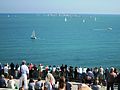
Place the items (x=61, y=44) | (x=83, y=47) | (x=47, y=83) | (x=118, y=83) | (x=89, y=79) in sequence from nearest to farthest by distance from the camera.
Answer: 1. (x=47, y=83)
2. (x=118, y=83)
3. (x=89, y=79)
4. (x=83, y=47)
5. (x=61, y=44)

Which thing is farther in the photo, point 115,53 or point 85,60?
point 115,53

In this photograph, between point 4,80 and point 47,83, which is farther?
point 4,80

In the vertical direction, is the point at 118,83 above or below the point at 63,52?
above

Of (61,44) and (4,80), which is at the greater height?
(4,80)

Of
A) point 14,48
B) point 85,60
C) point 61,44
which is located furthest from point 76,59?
point 61,44

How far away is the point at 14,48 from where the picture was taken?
4269 inches

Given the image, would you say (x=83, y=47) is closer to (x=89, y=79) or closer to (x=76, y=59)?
(x=76, y=59)

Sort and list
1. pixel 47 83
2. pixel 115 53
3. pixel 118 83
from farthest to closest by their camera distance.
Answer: pixel 115 53 < pixel 118 83 < pixel 47 83

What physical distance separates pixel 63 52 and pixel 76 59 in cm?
1413

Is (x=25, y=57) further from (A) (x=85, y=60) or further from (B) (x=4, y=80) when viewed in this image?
(B) (x=4, y=80)

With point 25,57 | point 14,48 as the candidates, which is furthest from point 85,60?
point 14,48

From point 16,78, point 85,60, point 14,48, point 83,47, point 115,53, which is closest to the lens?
point 16,78

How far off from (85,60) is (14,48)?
27450mm

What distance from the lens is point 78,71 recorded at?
23.0 meters
